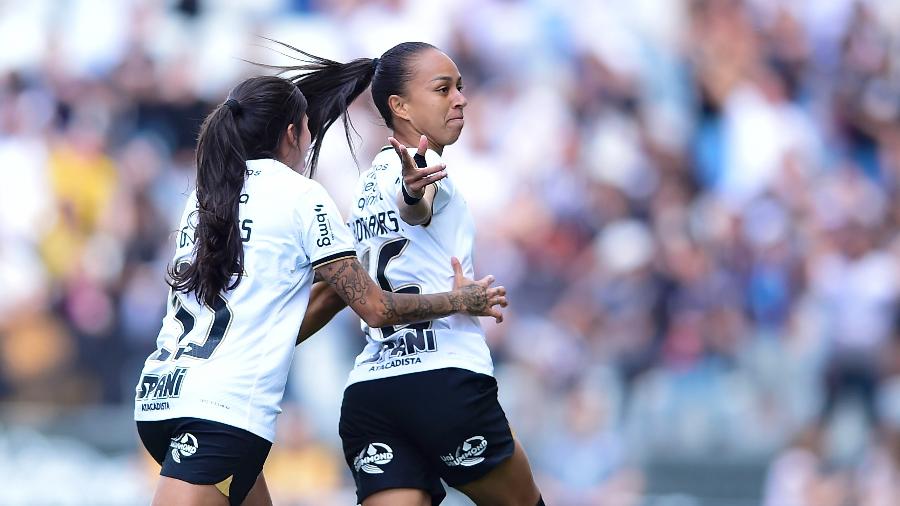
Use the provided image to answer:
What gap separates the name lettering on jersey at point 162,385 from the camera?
4.32 metres

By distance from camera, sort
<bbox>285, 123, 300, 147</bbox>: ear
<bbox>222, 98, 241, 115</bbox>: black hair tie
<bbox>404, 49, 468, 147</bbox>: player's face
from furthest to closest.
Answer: <bbox>404, 49, 468, 147</bbox>: player's face < <bbox>285, 123, 300, 147</bbox>: ear < <bbox>222, 98, 241, 115</bbox>: black hair tie

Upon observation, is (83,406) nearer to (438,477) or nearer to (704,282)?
(704,282)

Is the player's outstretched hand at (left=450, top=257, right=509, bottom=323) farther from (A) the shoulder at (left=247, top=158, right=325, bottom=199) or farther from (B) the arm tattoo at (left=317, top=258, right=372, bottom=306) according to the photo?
(A) the shoulder at (left=247, top=158, right=325, bottom=199)

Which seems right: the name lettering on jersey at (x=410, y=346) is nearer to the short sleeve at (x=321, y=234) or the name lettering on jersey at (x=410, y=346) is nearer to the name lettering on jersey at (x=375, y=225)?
the name lettering on jersey at (x=375, y=225)

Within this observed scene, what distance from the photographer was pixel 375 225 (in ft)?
16.2

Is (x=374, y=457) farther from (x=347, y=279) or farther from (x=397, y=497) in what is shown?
(x=347, y=279)

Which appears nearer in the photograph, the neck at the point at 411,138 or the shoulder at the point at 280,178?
the shoulder at the point at 280,178

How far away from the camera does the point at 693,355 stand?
10.1 meters

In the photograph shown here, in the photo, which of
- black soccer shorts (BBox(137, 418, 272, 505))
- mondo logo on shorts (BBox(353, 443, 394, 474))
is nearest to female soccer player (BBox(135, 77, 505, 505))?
black soccer shorts (BBox(137, 418, 272, 505))

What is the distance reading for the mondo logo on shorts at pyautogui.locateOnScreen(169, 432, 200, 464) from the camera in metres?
4.27

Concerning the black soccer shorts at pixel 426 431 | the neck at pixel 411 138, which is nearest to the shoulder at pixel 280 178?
the neck at pixel 411 138

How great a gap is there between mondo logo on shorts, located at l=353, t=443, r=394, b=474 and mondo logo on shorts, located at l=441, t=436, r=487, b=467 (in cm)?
21

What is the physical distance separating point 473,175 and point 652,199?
5.07 feet

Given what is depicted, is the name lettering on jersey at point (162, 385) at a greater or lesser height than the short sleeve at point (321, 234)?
lesser
